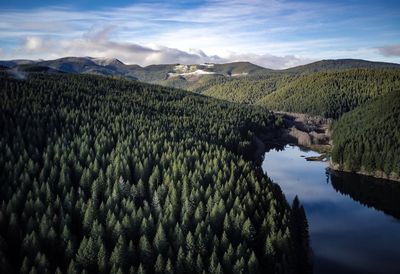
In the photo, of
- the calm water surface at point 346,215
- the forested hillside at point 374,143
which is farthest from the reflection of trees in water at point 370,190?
the forested hillside at point 374,143

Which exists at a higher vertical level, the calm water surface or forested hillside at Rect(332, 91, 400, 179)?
forested hillside at Rect(332, 91, 400, 179)

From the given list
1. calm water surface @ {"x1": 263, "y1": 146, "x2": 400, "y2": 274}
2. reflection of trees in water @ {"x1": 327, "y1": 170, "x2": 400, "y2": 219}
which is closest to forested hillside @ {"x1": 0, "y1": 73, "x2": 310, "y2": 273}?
calm water surface @ {"x1": 263, "y1": 146, "x2": 400, "y2": 274}

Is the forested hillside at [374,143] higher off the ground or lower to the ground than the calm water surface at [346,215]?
higher

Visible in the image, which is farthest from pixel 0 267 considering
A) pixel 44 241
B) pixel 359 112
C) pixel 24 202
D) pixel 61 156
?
pixel 359 112

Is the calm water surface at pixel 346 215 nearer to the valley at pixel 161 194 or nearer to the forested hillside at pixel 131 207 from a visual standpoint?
the valley at pixel 161 194

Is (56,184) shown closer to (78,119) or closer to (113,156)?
(113,156)

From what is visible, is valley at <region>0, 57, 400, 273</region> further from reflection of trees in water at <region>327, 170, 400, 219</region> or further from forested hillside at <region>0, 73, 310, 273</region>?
reflection of trees in water at <region>327, 170, 400, 219</region>
